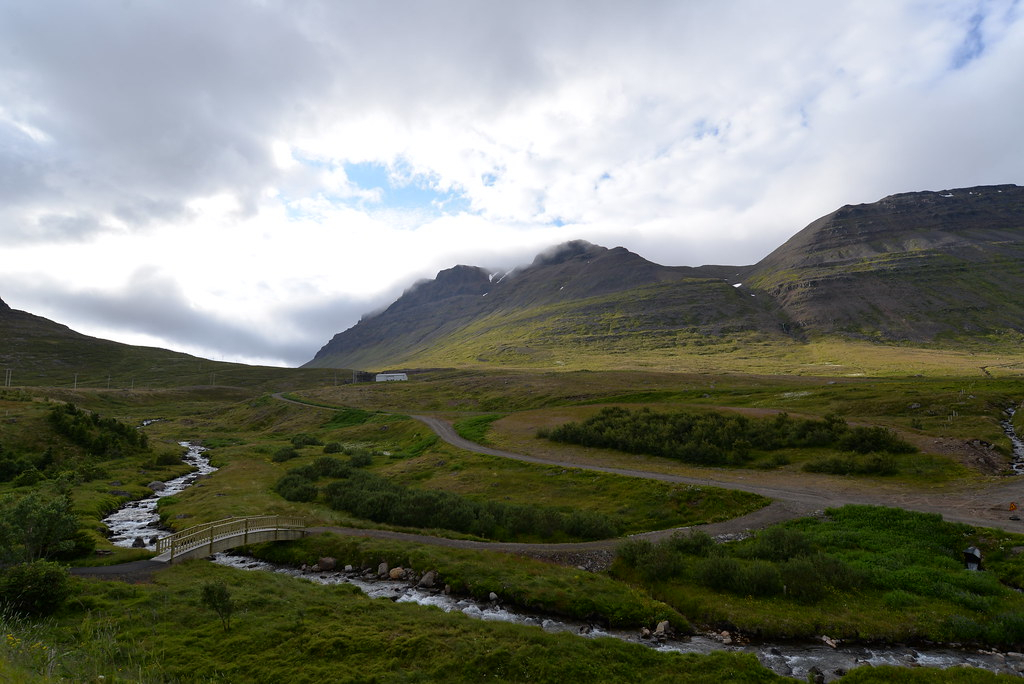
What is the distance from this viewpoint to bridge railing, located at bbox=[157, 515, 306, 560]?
28297 mm

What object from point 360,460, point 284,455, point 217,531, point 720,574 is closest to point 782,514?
point 720,574

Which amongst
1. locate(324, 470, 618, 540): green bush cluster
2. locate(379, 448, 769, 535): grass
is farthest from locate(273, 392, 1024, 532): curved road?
locate(324, 470, 618, 540): green bush cluster

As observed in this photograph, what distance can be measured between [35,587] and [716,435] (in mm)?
53628

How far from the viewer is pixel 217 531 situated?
31203 mm

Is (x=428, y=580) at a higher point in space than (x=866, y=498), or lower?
lower

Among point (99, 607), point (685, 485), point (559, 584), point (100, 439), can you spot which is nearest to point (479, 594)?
point (559, 584)

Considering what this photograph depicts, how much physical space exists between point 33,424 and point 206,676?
64.6 m

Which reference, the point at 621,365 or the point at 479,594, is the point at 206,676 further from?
the point at 621,365

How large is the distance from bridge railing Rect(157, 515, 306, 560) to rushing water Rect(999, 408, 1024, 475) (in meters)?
57.6

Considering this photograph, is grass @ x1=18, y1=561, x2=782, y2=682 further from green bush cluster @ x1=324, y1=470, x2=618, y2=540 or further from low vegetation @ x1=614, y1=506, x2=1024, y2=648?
green bush cluster @ x1=324, y1=470, x2=618, y2=540

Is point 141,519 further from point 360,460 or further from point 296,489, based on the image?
point 360,460

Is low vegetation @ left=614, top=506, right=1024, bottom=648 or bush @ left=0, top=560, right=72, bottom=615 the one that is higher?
bush @ left=0, top=560, right=72, bottom=615

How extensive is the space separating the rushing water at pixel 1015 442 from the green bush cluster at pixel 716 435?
22.5ft

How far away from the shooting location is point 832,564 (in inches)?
933
